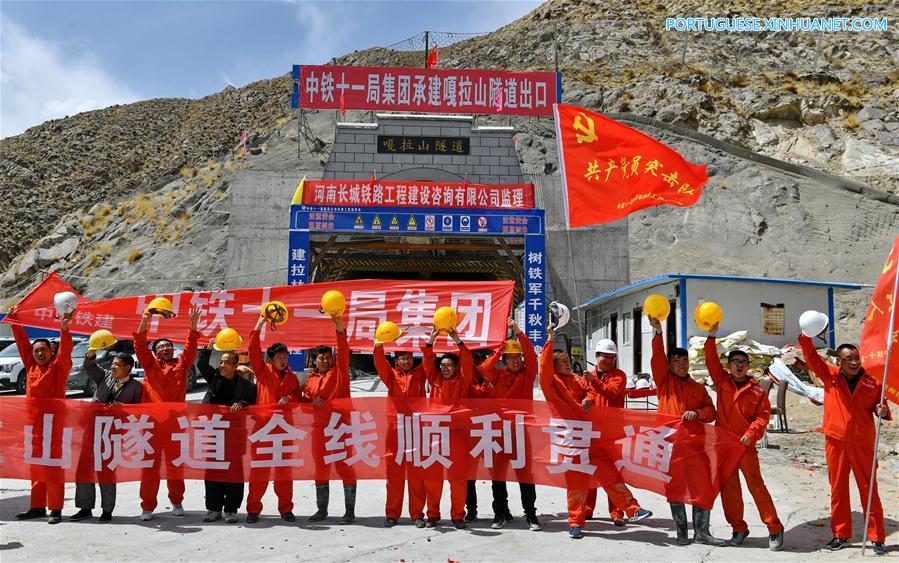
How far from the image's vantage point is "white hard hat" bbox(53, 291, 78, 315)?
18.5ft

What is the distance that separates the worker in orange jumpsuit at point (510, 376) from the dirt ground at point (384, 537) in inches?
7.0

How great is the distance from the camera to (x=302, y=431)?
5926 millimetres

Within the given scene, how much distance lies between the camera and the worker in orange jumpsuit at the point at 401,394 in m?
5.70

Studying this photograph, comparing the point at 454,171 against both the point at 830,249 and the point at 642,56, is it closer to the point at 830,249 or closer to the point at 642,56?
the point at 830,249

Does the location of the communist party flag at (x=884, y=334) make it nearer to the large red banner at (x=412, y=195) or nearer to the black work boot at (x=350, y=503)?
the black work boot at (x=350, y=503)

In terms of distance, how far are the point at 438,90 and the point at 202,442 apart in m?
19.4

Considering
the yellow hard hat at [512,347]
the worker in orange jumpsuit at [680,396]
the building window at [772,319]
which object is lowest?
the worker in orange jumpsuit at [680,396]

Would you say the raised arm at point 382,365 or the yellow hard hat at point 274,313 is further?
the yellow hard hat at point 274,313

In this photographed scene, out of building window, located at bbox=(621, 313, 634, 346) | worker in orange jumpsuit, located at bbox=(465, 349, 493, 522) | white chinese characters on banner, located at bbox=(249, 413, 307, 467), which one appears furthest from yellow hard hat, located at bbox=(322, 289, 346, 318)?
building window, located at bbox=(621, 313, 634, 346)

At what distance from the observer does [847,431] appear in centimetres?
518

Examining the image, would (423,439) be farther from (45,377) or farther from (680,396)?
(45,377)

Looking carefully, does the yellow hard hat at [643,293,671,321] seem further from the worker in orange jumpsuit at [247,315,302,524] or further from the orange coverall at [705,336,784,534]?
the worker in orange jumpsuit at [247,315,302,524]

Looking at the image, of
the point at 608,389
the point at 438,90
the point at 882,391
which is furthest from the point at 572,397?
the point at 438,90

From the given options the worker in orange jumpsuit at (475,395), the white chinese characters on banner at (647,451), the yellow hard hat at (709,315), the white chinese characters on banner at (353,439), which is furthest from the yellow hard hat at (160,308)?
the yellow hard hat at (709,315)
